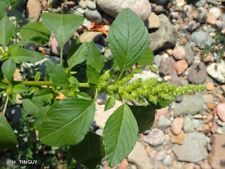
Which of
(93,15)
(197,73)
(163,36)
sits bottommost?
(197,73)

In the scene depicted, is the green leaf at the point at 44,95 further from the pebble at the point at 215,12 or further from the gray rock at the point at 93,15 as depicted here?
the pebble at the point at 215,12

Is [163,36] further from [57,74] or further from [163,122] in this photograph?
[57,74]

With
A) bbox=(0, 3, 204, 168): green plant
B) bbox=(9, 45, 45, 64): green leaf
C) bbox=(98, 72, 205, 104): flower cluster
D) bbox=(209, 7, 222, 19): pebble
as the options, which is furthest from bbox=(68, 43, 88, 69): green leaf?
bbox=(209, 7, 222, 19): pebble

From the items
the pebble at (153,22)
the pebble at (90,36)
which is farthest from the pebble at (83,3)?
the pebble at (153,22)

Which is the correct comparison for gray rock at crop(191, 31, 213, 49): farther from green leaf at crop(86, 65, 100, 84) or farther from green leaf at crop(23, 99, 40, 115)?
green leaf at crop(86, 65, 100, 84)

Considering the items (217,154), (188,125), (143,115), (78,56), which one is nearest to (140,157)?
(188,125)
